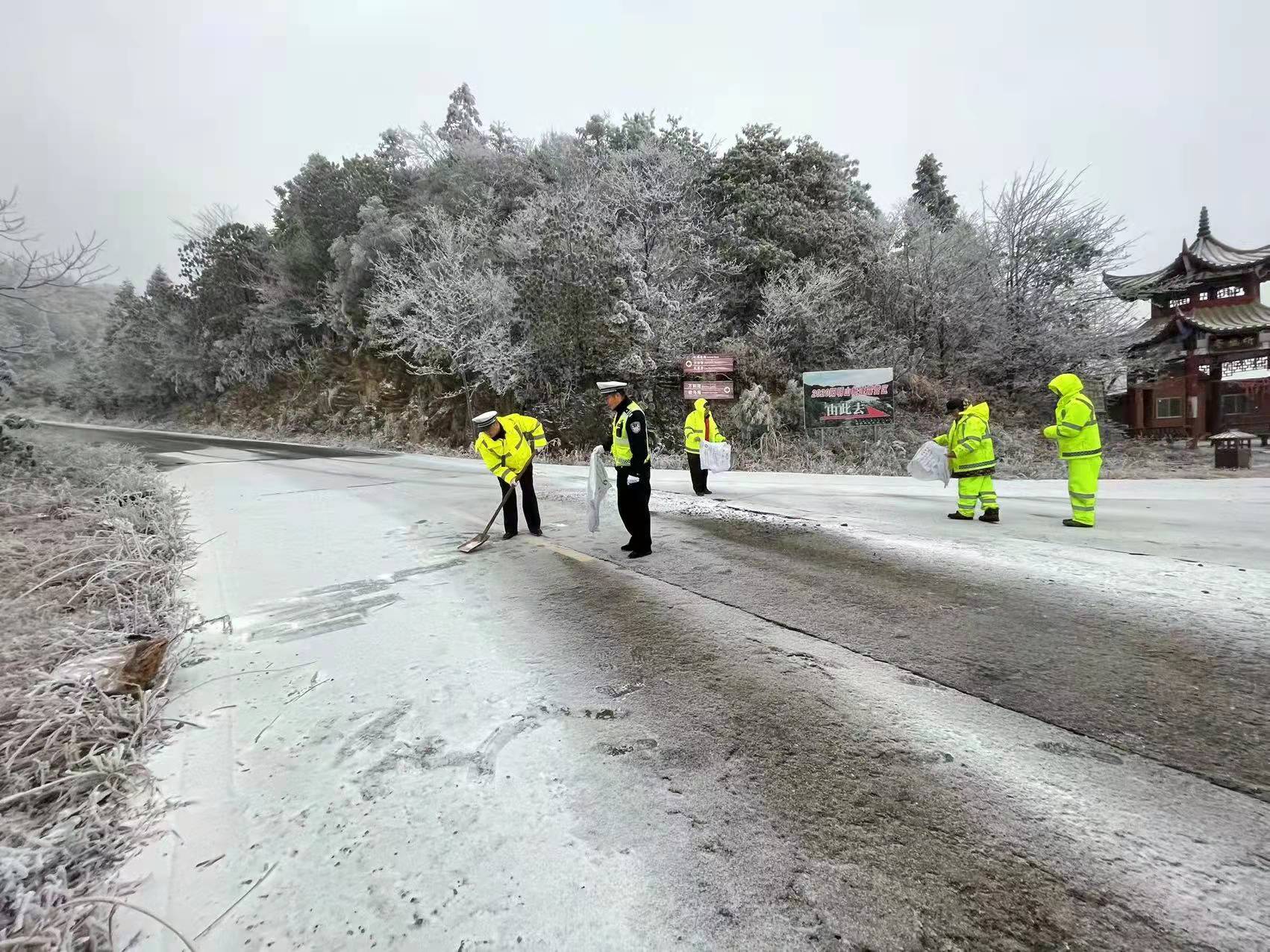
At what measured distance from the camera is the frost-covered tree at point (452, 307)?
18.3 metres

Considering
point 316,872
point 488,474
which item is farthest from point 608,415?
point 316,872

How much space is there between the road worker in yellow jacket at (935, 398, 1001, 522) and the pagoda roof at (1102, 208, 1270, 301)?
64.8 feet

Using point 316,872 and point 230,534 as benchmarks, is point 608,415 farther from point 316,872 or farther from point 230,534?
point 316,872

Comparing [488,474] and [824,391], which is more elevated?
[824,391]

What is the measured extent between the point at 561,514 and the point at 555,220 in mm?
13075

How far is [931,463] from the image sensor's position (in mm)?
7047

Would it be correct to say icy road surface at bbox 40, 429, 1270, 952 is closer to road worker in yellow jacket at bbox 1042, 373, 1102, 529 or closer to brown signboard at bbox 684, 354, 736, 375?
road worker in yellow jacket at bbox 1042, 373, 1102, 529

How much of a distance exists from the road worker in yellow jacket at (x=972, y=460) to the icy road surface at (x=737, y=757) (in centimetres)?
135

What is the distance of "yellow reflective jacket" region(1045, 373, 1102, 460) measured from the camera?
5930 millimetres

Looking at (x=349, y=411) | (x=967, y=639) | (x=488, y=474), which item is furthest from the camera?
(x=349, y=411)

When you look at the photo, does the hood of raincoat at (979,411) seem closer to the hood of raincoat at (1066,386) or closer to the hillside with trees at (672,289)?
the hood of raincoat at (1066,386)

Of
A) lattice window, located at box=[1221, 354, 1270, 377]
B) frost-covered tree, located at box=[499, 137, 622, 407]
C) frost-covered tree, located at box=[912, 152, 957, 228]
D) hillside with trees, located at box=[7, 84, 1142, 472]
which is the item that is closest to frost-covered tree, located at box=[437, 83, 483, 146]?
hillside with trees, located at box=[7, 84, 1142, 472]

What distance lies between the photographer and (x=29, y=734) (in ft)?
8.04

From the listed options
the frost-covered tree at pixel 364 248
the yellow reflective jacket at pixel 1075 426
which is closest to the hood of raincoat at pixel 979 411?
the yellow reflective jacket at pixel 1075 426
